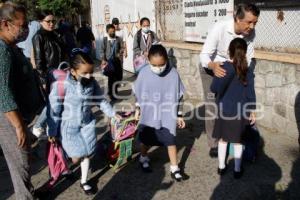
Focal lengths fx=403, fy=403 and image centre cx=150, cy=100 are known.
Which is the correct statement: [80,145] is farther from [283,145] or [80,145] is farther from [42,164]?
[283,145]

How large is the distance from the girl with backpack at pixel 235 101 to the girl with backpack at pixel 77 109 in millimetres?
1162

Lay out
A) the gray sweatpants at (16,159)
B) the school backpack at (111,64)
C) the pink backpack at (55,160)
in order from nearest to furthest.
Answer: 1. the gray sweatpants at (16,159)
2. the pink backpack at (55,160)
3. the school backpack at (111,64)

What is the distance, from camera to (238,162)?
4.39m

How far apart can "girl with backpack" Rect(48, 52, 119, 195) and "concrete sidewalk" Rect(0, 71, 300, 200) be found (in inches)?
14.7

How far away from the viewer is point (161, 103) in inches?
172

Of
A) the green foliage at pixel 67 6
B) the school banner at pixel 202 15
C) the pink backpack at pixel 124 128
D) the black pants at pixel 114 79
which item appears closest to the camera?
the pink backpack at pixel 124 128

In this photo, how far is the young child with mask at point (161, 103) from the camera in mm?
4332

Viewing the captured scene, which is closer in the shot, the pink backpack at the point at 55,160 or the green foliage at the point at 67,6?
the pink backpack at the point at 55,160

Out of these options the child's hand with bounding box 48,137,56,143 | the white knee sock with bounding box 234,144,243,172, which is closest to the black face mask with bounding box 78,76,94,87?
the child's hand with bounding box 48,137,56,143

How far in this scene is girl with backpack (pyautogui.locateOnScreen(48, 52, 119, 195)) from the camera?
3861 millimetres

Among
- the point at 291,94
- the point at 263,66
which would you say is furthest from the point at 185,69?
the point at 291,94

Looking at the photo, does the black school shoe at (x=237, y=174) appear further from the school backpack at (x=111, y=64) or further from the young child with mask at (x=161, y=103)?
the school backpack at (x=111, y=64)

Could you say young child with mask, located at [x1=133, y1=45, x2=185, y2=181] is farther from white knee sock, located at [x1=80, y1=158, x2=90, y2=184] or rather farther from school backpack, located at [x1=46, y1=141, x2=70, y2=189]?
school backpack, located at [x1=46, y1=141, x2=70, y2=189]

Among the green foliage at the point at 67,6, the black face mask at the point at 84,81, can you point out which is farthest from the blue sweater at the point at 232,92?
the green foliage at the point at 67,6
